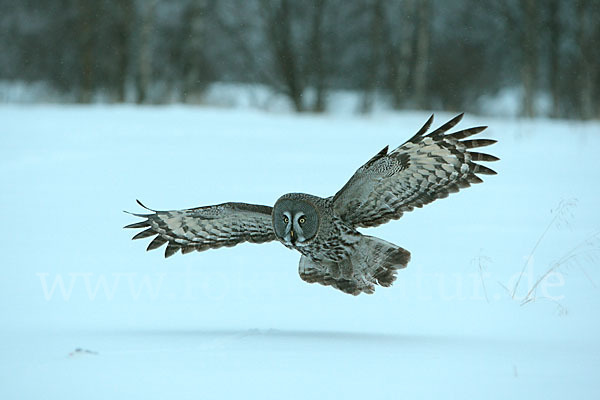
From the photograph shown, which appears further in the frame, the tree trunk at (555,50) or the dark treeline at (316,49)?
the tree trunk at (555,50)

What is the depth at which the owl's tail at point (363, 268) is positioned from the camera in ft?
11.5

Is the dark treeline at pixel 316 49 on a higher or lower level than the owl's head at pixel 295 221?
higher

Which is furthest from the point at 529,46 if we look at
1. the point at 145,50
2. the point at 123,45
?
the point at 123,45

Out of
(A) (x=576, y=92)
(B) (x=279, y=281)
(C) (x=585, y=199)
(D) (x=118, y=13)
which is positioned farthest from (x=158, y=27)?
(B) (x=279, y=281)

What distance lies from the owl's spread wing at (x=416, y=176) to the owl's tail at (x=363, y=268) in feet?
0.49

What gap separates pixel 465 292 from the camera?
12.6 feet

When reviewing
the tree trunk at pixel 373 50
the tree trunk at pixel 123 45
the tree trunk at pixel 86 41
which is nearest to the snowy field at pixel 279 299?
the tree trunk at pixel 373 50

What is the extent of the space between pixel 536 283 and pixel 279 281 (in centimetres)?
132

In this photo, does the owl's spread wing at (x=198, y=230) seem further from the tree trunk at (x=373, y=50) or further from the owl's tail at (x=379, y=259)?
the tree trunk at (x=373, y=50)

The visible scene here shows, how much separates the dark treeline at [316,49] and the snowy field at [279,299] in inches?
264

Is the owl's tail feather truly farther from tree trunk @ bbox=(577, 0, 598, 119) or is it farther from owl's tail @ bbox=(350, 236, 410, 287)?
tree trunk @ bbox=(577, 0, 598, 119)

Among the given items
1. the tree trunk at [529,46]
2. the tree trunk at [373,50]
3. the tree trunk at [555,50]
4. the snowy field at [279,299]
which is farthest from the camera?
the tree trunk at [555,50]

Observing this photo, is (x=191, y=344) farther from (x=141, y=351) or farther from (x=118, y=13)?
(x=118, y=13)

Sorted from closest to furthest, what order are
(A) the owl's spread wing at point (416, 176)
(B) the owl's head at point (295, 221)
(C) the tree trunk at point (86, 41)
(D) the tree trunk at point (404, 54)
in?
(A) the owl's spread wing at point (416, 176) < (B) the owl's head at point (295, 221) < (D) the tree trunk at point (404, 54) < (C) the tree trunk at point (86, 41)
